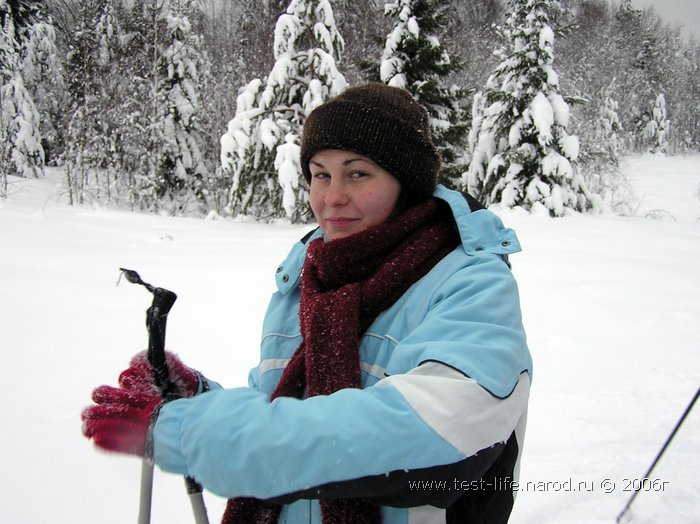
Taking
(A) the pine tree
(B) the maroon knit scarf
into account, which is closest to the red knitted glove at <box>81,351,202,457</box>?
(B) the maroon knit scarf

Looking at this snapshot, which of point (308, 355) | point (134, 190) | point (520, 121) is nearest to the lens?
point (308, 355)

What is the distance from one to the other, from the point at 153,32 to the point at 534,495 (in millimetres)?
21563

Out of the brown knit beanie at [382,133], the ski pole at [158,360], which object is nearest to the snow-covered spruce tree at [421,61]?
the brown knit beanie at [382,133]

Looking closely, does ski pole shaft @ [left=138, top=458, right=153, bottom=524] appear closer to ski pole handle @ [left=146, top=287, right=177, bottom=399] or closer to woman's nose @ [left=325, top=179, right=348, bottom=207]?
ski pole handle @ [left=146, top=287, right=177, bottom=399]

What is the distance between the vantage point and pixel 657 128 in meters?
31.6

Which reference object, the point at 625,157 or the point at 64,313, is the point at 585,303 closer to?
the point at 64,313

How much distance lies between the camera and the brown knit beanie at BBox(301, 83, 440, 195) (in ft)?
4.17

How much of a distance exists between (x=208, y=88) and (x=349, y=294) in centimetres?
2321

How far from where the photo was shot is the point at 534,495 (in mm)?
2305

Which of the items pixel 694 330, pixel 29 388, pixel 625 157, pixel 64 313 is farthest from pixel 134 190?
pixel 625 157

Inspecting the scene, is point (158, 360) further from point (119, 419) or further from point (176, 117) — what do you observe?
point (176, 117)

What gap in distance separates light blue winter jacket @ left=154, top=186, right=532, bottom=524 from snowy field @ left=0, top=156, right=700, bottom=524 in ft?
4.40

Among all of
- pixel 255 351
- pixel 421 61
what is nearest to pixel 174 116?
pixel 421 61

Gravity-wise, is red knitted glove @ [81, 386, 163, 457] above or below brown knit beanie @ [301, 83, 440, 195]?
below
